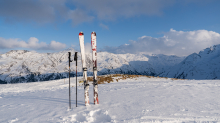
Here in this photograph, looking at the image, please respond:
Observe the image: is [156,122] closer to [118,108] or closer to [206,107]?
[118,108]

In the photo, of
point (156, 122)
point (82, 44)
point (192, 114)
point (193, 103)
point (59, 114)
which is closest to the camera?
point (156, 122)

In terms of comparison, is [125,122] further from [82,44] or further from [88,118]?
[82,44]

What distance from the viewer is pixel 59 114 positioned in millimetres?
6137

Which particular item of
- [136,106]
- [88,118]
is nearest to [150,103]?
[136,106]

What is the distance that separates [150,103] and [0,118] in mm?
7095

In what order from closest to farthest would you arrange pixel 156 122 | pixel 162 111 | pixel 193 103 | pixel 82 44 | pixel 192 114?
pixel 156 122
pixel 192 114
pixel 162 111
pixel 193 103
pixel 82 44

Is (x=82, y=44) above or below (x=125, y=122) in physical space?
above

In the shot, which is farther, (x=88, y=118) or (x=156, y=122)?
(x=88, y=118)

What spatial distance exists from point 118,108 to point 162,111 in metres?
1.94

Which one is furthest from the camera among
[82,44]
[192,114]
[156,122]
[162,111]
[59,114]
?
[82,44]

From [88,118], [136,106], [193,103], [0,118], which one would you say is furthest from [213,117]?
[0,118]

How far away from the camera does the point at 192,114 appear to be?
540 centimetres

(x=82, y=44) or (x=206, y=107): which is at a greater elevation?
(x=82, y=44)

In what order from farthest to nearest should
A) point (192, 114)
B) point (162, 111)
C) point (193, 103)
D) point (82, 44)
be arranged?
point (82, 44) → point (193, 103) → point (162, 111) → point (192, 114)
